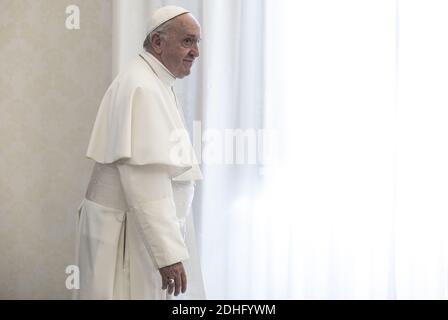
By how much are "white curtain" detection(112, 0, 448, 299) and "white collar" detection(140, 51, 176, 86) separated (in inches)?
33.0

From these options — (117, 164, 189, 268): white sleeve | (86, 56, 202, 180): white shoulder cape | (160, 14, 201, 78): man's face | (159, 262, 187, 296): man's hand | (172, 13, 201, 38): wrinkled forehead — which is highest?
(172, 13, 201, 38): wrinkled forehead

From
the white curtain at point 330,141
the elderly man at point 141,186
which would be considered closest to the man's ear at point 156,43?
the elderly man at point 141,186

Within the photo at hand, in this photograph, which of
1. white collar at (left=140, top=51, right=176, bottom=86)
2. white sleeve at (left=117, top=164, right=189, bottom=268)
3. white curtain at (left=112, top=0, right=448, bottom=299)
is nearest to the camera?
white sleeve at (left=117, top=164, right=189, bottom=268)

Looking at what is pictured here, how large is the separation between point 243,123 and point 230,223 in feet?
1.49

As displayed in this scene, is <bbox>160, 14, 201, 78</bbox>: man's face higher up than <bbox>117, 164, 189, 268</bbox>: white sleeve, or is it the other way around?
<bbox>160, 14, 201, 78</bbox>: man's face

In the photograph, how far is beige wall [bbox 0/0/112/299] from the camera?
2.88 metres

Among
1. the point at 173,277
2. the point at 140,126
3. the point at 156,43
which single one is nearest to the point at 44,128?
the point at 156,43

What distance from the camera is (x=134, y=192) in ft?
5.78

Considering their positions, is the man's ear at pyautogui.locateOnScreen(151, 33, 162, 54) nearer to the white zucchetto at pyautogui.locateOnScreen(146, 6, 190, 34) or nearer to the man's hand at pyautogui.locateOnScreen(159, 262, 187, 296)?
the white zucchetto at pyautogui.locateOnScreen(146, 6, 190, 34)

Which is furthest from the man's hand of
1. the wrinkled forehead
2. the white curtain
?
the white curtain

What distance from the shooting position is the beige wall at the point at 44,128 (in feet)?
9.46

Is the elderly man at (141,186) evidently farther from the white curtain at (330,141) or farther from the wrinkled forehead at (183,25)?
the white curtain at (330,141)

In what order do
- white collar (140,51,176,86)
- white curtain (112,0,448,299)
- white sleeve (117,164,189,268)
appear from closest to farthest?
white sleeve (117,164,189,268) < white collar (140,51,176,86) < white curtain (112,0,448,299)

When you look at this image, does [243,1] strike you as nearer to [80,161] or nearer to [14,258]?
[80,161]
